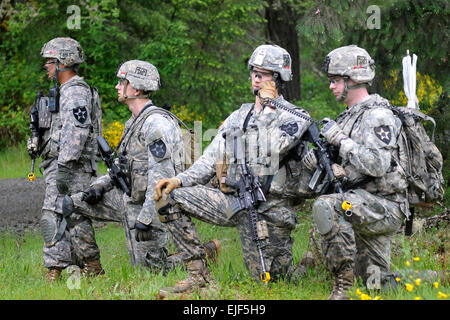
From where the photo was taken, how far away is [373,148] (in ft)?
19.9

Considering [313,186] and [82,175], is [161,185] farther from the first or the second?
[82,175]

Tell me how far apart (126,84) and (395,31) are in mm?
4361

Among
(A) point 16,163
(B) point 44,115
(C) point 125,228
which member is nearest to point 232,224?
(C) point 125,228

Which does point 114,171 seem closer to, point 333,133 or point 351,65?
point 333,133

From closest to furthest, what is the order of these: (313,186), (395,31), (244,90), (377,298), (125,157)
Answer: (377,298) → (313,186) → (125,157) → (395,31) → (244,90)

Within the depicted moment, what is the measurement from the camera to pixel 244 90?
48.8 ft

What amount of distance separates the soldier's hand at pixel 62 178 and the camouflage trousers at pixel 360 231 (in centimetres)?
300

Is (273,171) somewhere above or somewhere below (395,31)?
below

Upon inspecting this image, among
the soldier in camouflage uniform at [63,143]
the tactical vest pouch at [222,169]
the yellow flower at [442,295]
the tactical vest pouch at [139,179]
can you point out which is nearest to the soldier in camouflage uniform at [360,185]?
the yellow flower at [442,295]

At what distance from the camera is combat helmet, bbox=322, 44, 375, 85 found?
21.2 feet

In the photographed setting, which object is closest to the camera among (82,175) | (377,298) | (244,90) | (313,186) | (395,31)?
(377,298)

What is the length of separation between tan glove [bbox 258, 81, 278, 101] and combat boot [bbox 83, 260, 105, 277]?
2.58m

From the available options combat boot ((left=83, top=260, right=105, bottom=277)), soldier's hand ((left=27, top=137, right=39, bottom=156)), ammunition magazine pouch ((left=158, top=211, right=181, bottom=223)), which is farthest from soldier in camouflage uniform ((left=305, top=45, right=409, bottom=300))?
soldier's hand ((left=27, top=137, right=39, bottom=156))
